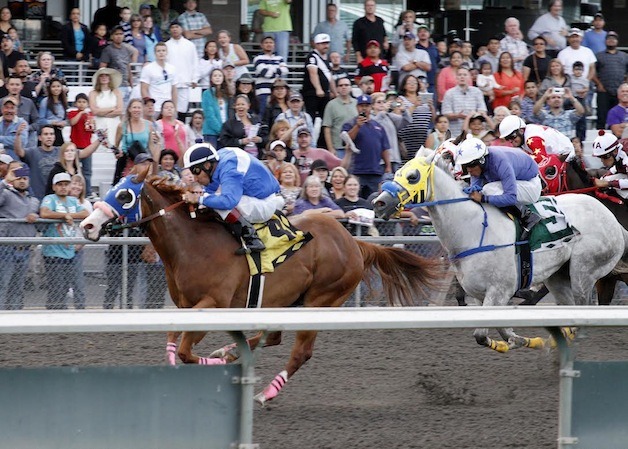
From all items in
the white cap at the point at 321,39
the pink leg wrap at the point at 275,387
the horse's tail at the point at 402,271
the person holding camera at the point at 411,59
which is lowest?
the pink leg wrap at the point at 275,387

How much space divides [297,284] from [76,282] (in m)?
2.56

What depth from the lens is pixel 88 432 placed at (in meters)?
4.78

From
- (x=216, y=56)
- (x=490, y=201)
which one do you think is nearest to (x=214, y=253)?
(x=490, y=201)

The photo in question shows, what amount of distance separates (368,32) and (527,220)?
6893 millimetres

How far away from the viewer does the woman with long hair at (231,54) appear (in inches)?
557

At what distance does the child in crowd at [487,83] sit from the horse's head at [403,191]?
20.7 ft

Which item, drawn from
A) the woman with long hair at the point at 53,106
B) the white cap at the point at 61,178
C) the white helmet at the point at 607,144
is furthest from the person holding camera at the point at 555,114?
the white cap at the point at 61,178

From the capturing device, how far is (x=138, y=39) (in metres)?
14.4

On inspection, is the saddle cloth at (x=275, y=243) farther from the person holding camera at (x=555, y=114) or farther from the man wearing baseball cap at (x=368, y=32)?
the man wearing baseball cap at (x=368, y=32)

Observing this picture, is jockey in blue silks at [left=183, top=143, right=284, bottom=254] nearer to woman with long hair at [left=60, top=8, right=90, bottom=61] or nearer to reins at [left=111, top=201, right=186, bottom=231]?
reins at [left=111, top=201, right=186, bottom=231]

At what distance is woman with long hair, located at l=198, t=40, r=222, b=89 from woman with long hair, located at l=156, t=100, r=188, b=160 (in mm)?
1522

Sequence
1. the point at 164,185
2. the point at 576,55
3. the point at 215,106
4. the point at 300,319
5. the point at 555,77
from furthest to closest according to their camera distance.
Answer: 1. the point at 576,55
2. the point at 555,77
3. the point at 215,106
4. the point at 164,185
5. the point at 300,319

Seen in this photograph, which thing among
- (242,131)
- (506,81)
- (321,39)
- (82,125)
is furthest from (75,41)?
(506,81)

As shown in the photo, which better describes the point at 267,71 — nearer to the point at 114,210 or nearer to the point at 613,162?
the point at 613,162
